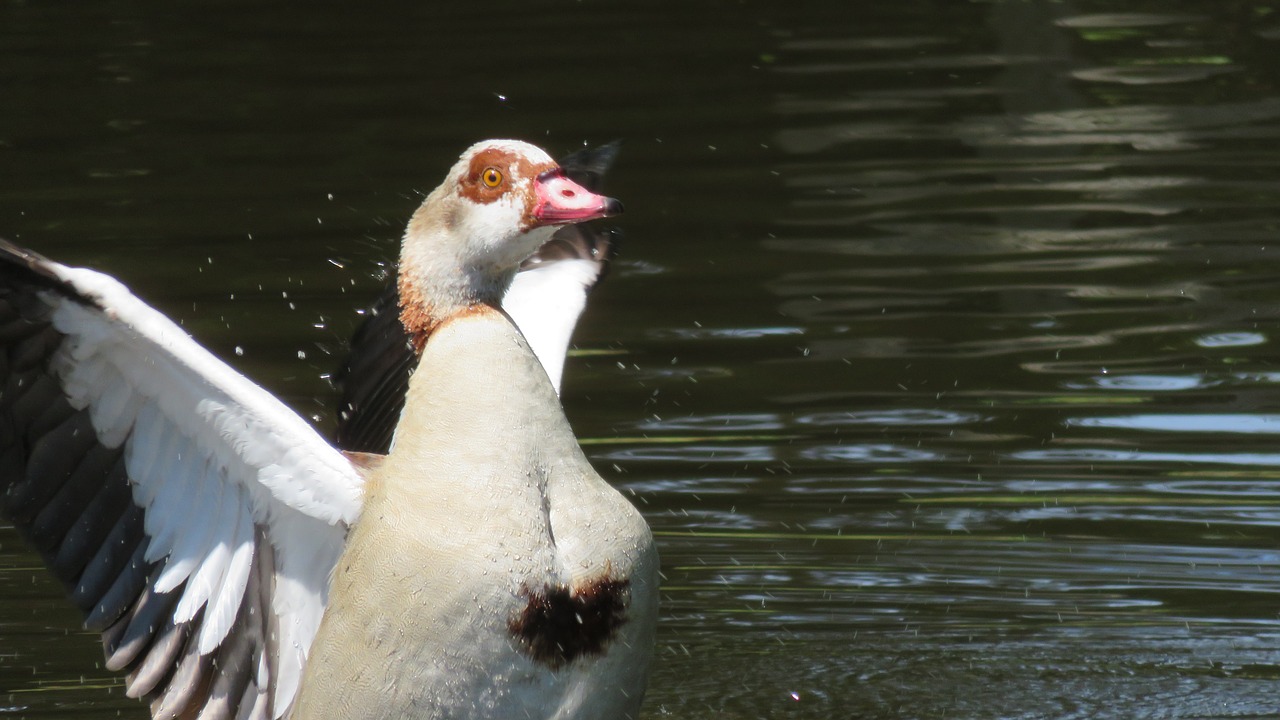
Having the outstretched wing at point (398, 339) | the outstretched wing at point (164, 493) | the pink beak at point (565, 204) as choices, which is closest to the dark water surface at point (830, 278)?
the outstretched wing at point (164, 493)

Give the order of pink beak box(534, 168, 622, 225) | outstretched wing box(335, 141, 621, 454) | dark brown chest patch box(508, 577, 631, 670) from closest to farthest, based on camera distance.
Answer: dark brown chest patch box(508, 577, 631, 670) → pink beak box(534, 168, 622, 225) → outstretched wing box(335, 141, 621, 454)

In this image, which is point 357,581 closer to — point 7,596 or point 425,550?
point 425,550

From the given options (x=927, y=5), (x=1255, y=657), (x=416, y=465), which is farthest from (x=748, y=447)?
(x=927, y=5)

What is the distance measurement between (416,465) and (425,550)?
23 centimetres

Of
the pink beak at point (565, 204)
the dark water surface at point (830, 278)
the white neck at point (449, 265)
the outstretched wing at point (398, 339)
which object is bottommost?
the dark water surface at point (830, 278)

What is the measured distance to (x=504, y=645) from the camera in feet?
16.0

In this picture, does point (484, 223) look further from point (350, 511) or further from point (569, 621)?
point (569, 621)

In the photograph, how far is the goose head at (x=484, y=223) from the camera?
522cm

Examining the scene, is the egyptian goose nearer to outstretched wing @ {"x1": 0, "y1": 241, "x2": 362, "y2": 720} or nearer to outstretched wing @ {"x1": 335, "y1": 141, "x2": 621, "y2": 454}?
outstretched wing @ {"x1": 0, "y1": 241, "x2": 362, "y2": 720}

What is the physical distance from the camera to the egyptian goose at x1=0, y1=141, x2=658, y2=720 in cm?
490

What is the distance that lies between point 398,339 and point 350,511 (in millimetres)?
1450

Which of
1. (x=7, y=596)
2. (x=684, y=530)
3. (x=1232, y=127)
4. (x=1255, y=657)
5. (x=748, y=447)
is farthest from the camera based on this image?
(x=1232, y=127)

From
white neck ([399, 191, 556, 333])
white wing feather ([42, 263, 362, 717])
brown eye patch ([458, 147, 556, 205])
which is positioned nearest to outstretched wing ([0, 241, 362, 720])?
white wing feather ([42, 263, 362, 717])

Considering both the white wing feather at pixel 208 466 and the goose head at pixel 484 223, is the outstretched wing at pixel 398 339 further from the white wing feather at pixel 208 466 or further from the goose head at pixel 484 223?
the white wing feather at pixel 208 466
